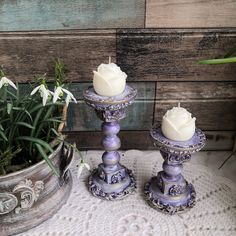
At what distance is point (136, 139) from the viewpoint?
81 centimetres

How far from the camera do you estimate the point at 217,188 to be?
27.0 inches

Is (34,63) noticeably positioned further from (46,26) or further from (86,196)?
(86,196)

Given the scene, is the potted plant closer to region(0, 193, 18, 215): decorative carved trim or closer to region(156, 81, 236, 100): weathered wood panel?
region(0, 193, 18, 215): decorative carved trim

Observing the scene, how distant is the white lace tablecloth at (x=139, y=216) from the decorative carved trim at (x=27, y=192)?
7 cm

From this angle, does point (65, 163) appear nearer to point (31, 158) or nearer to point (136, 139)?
point (31, 158)

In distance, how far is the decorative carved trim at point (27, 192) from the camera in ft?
1.76

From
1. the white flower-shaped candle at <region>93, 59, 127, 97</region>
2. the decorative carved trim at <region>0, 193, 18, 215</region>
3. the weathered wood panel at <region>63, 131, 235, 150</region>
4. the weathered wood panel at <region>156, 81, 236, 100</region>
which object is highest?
the white flower-shaped candle at <region>93, 59, 127, 97</region>

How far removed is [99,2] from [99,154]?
36cm

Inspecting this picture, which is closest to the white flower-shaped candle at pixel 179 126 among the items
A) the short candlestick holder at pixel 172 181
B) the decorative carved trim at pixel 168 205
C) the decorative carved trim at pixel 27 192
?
the short candlestick holder at pixel 172 181

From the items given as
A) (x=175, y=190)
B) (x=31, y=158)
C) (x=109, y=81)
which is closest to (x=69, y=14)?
(x=109, y=81)

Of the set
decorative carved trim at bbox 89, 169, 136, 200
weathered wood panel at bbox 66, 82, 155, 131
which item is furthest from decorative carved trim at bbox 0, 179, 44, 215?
weathered wood panel at bbox 66, 82, 155, 131

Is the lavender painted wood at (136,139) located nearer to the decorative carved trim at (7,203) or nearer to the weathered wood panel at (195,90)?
the weathered wood panel at (195,90)

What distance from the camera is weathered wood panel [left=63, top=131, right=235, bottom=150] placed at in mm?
803

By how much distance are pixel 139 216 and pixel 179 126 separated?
0.20 m
